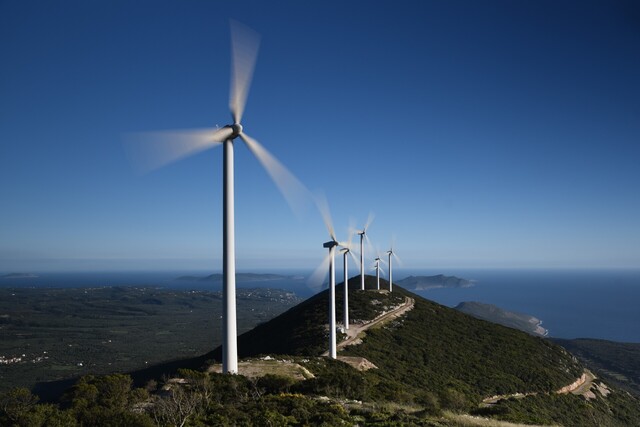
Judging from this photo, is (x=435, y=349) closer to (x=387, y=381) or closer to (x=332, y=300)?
(x=332, y=300)

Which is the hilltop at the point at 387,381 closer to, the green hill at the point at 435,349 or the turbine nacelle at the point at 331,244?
the green hill at the point at 435,349

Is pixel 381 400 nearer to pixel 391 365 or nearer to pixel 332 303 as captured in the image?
pixel 332 303

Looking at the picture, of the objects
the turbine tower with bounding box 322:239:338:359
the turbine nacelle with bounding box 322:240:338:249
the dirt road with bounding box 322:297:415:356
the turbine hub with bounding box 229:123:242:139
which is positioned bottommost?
the dirt road with bounding box 322:297:415:356

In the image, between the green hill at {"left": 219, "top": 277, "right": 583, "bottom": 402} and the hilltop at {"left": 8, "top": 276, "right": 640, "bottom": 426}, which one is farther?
Result: the green hill at {"left": 219, "top": 277, "right": 583, "bottom": 402}

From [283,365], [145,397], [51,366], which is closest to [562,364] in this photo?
[283,365]

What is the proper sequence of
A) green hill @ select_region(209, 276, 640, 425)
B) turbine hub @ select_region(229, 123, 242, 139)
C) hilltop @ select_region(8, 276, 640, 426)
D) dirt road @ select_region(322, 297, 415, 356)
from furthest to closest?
dirt road @ select_region(322, 297, 415, 356)
green hill @ select_region(209, 276, 640, 425)
turbine hub @ select_region(229, 123, 242, 139)
hilltop @ select_region(8, 276, 640, 426)

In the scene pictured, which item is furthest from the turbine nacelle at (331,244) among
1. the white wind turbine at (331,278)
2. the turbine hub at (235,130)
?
the turbine hub at (235,130)

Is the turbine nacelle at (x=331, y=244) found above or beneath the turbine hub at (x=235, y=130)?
beneath

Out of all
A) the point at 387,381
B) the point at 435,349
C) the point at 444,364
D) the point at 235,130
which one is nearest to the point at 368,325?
the point at 435,349

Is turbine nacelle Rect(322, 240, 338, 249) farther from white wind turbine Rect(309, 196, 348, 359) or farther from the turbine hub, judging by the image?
the turbine hub

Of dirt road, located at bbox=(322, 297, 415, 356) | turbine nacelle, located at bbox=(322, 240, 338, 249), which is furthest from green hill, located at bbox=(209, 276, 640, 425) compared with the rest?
turbine nacelle, located at bbox=(322, 240, 338, 249)

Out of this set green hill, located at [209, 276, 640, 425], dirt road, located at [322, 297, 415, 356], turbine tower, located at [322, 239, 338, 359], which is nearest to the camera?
green hill, located at [209, 276, 640, 425]

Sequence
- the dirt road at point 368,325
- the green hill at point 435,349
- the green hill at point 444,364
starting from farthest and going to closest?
the dirt road at point 368,325
the green hill at point 435,349
the green hill at point 444,364
